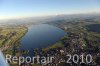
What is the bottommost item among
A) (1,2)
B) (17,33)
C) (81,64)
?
(81,64)

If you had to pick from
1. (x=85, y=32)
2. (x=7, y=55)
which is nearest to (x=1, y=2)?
(x=7, y=55)

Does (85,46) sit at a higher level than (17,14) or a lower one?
lower

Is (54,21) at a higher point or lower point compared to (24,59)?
higher

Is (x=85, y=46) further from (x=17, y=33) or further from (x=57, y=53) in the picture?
(x=17, y=33)

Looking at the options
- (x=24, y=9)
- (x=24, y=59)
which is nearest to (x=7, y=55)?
(x=24, y=59)

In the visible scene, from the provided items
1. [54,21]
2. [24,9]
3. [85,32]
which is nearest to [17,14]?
[24,9]

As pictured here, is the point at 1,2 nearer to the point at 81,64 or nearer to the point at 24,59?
the point at 24,59
